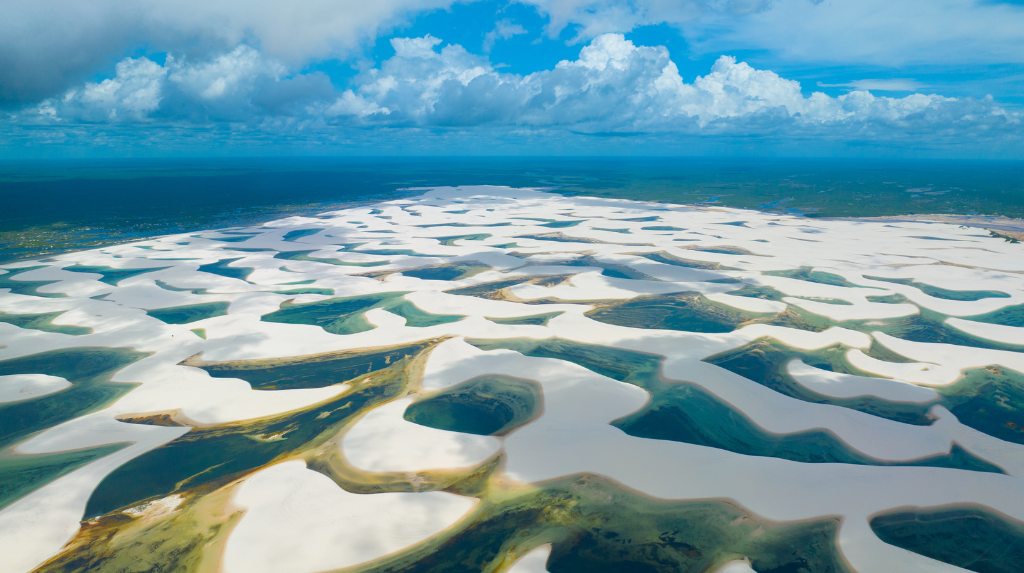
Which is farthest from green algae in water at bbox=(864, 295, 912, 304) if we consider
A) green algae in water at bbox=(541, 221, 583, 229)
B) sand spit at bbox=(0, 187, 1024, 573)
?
green algae in water at bbox=(541, 221, 583, 229)

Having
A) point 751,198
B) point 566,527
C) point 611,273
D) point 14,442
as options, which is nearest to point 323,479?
point 566,527

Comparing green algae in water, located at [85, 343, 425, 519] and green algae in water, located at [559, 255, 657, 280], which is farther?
Result: green algae in water, located at [559, 255, 657, 280]

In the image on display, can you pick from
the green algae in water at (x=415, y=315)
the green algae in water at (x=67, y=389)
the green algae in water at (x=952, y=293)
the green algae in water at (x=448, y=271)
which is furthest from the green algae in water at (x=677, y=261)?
the green algae in water at (x=67, y=389)

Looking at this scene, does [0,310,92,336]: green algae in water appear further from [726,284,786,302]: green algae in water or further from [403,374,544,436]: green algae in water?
[726,284,786,302]: green algae in water

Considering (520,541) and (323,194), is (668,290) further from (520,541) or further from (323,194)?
(323,194)

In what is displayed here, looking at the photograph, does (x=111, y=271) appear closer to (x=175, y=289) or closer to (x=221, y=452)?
(x=175, y=289)

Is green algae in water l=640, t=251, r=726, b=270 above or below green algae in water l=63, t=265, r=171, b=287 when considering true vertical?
above
